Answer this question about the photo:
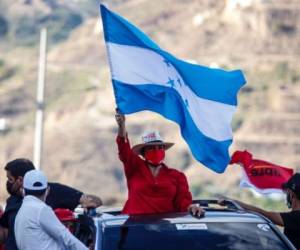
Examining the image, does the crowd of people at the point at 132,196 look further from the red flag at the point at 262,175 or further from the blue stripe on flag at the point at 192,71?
the red flag at the point at 262,175

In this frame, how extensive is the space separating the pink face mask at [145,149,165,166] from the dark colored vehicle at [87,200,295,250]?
782 mm

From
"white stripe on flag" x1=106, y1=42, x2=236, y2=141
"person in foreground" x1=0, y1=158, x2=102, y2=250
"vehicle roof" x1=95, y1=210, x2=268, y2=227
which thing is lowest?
"vehicle roof" x1=95, y1=210, x2=268, y2=227

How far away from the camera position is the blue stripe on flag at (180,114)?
10375mm

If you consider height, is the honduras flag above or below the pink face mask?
above

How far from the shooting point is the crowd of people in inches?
346

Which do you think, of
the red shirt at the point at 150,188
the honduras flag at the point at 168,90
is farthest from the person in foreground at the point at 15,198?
the honduras flag at the point at 168,90

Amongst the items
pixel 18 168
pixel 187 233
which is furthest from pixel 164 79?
pixel 187 233

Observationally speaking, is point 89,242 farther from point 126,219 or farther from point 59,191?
point 59,191


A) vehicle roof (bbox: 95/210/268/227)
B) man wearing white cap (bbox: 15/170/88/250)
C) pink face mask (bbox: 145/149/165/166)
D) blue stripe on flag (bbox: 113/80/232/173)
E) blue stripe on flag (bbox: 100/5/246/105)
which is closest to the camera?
man wearing white cap (bbox: 15/170/88/250)

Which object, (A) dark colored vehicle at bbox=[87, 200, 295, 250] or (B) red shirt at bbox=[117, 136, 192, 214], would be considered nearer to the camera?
(A) dark colored vehicle at bbox=[87, 200, 295, 250]

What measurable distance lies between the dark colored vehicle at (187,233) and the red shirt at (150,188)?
471 mm

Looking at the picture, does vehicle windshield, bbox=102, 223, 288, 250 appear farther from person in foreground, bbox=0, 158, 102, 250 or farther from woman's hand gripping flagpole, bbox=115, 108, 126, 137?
woman's hand gripping flagpole, bbox=115, 108, 126, 137

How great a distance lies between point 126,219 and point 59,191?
138cm

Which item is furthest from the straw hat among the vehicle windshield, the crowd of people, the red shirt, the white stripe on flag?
the vehicle windshield
